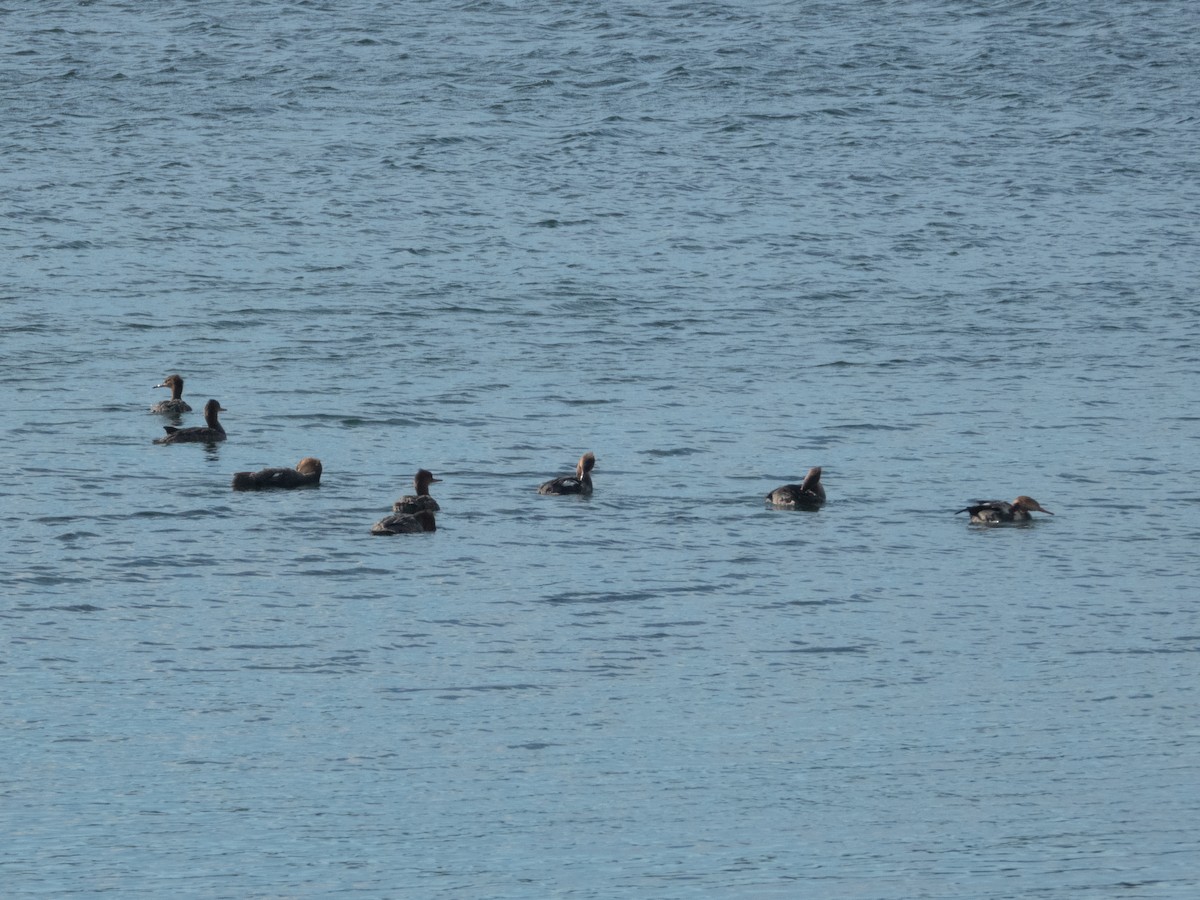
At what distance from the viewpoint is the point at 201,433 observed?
83.7 feet

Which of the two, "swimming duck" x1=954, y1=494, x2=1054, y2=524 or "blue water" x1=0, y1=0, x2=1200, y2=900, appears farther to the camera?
"swimming duck" x1=954, y1=494, x2=1054, y2=524

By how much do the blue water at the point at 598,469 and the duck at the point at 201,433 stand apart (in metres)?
0.32

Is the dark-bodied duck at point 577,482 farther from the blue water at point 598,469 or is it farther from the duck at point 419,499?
the duck at point 419,499

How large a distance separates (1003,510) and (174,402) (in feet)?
35.1

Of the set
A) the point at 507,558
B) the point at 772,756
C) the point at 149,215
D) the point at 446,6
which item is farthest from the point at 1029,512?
the point at 446,6

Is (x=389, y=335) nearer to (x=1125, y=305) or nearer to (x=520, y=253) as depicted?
(x=520, y=253)

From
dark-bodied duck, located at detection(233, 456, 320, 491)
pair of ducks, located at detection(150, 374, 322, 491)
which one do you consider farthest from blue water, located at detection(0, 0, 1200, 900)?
dark-bodied duck, located at detection(233, 456, 320, 491)

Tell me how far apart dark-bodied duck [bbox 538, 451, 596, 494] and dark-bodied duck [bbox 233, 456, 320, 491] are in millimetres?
2432

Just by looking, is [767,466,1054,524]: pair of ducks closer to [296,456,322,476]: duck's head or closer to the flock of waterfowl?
the flock of waterfowl

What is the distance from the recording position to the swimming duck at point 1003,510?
22.0 m

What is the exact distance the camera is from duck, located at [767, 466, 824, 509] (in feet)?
74.3

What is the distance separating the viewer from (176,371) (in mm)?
29781

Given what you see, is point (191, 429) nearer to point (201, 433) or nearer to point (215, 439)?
A: point (201, 433)

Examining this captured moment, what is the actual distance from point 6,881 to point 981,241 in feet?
100
